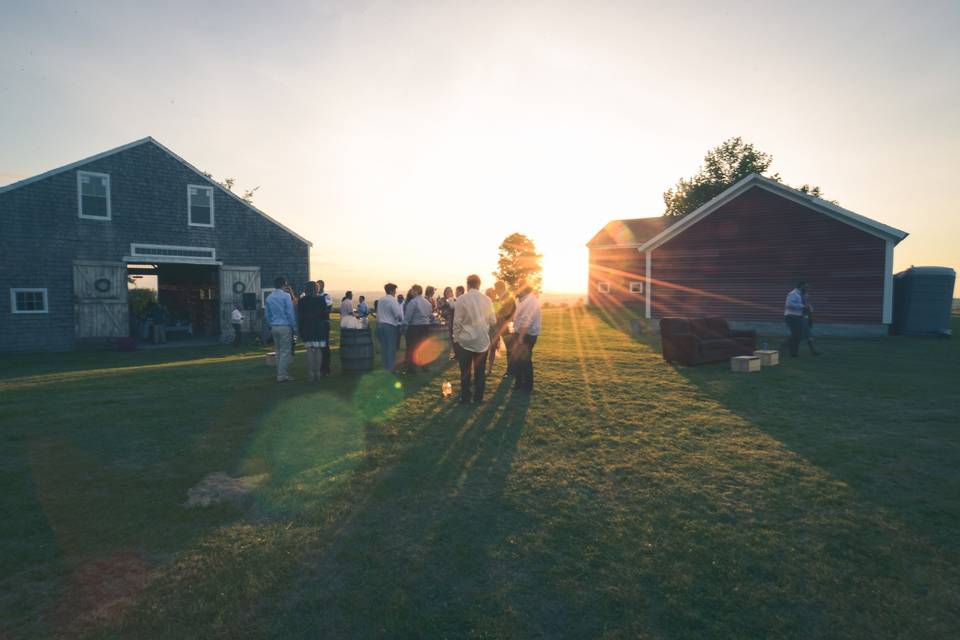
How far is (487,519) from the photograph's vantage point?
425 cm

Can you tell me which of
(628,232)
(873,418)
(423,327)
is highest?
(628,232)

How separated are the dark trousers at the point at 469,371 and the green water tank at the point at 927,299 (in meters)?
21.1

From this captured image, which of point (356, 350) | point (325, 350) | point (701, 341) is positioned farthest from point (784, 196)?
point (325, 350)

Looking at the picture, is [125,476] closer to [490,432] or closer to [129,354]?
[490,432]

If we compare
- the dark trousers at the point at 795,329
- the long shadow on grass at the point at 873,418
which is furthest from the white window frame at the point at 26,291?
the dark trousers at the point at 795,329

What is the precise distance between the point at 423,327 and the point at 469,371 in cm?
299

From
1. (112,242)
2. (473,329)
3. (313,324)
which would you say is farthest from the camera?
(112,242)

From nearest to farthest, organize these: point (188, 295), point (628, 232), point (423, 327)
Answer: point (423, 327) → point (188, 295) → point (628, 232)

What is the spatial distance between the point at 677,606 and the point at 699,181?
61.3 meters

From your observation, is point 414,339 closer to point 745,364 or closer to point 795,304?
point 745,364

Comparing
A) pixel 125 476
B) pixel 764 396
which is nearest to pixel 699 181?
pixel 764 396

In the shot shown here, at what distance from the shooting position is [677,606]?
305 centimetres

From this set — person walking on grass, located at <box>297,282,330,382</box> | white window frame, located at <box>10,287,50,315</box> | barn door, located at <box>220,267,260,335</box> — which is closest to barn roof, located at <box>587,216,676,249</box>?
barn door, located at <box>220,267,260,335</box>

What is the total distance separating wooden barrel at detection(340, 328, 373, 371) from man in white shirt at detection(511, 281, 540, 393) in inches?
160
